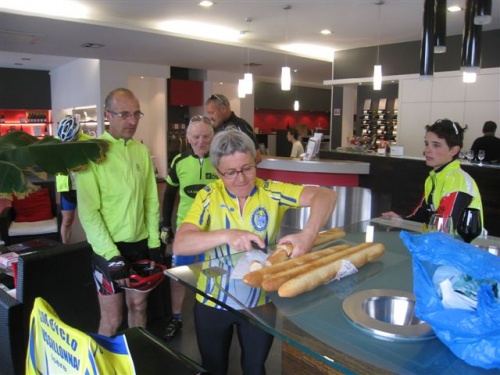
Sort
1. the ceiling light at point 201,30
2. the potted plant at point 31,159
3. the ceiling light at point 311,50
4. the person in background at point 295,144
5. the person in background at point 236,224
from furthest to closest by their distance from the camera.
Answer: the person in background at point 295,144 < the ceiling light at point 311,50 < the ceiling light at point 201,30 < the person in background at point 236,224 < the potted plant at point 31,159

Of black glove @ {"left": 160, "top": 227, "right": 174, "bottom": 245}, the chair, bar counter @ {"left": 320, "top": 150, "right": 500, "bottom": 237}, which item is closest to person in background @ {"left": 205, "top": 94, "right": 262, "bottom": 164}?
black glove @ {"left": 160, "top": 227, "right": 174, "bottom": 245}

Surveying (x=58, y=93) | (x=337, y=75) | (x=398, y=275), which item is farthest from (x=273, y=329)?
(x=58, y=93)

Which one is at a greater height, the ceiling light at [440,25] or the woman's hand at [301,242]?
the ceiling light at [440,25]

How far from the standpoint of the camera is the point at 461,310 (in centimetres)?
96

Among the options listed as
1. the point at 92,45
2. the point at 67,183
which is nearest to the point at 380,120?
the point at 92,45

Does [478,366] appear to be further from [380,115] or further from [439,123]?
[380,115]

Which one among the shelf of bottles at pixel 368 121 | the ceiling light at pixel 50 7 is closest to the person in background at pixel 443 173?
the ceiling light at pixel 50 7

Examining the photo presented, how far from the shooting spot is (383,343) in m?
1.10

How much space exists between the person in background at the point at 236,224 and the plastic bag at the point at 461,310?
702 mm

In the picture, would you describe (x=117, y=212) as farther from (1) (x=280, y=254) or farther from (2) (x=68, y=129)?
(1) (x=280, y=254)

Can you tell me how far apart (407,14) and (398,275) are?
6.28 metres

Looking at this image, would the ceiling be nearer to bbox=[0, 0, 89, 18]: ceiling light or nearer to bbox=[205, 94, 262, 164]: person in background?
bbox=[0, 0, 89, 18]: ceiling light

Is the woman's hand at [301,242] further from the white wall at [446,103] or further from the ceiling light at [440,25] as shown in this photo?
the white wall at [446,103]

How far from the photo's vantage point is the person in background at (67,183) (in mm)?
2422
